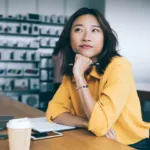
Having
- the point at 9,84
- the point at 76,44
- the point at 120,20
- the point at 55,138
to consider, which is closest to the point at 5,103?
the point at 76,44

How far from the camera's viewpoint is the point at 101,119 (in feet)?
4.26

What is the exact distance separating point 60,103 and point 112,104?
0.41 metres

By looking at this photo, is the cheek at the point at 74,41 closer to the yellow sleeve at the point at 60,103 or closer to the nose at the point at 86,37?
the nose at the point at 86,37

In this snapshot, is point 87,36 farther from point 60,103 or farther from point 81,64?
point 60,103

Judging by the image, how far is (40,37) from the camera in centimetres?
662

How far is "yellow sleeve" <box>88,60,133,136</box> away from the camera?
50.7 inches

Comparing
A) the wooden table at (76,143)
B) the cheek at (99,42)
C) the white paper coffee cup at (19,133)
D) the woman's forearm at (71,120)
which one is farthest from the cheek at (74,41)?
the white paper coffee cup at (19,133)

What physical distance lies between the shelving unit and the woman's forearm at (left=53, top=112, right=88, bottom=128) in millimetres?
4947

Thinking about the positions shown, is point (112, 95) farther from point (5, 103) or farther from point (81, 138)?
point (5, 103)

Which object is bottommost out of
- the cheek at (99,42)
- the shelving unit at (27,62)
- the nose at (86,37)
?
the shelving unit at (27,62)

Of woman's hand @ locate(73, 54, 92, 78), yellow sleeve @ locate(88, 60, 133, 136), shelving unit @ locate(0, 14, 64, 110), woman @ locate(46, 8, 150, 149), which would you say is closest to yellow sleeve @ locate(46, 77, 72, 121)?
woman @ locate(46, 8, 150, 149)

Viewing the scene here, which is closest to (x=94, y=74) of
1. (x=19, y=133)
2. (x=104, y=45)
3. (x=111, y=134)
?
(x=104, y=45)

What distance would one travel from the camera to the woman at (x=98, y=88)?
1.33 metres

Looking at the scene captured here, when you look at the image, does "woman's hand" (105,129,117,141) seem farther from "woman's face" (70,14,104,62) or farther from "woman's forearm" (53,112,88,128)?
"woman's face" (70,14,104,62)
